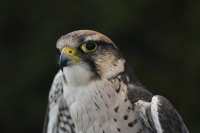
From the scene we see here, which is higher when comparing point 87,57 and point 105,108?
point 87,57

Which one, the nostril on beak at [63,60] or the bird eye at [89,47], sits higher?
the bird eye at [89,47]

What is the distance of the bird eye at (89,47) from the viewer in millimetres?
4988

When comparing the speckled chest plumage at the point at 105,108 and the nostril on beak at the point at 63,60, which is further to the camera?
the speckled chest plumage at the point at 105,108

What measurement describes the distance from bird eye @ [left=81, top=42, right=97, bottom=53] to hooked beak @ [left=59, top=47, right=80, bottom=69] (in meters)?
0.06

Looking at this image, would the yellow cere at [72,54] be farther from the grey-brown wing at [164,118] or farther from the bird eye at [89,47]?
the grey-brown wing at [164,118]

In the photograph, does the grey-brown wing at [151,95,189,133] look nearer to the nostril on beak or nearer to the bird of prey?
the bird of prey

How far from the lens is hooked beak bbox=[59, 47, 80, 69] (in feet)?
16.0

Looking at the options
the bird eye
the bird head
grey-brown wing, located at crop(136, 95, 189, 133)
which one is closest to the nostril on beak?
the bird head

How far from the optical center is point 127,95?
5090 millimetres

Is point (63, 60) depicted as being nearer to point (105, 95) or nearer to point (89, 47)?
point (89, 47)

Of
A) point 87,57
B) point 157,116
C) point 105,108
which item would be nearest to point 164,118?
point 157,116

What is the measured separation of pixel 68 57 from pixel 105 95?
1.26ft

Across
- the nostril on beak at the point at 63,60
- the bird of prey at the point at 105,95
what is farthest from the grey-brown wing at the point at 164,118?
the nostril on beak at the point at 63,60

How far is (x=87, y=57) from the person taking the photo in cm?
500
